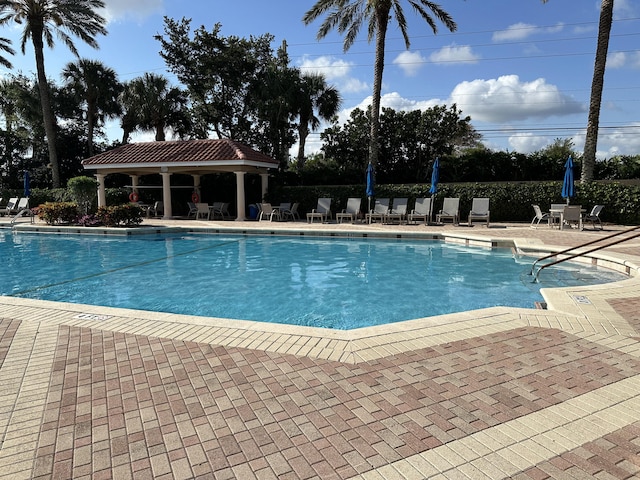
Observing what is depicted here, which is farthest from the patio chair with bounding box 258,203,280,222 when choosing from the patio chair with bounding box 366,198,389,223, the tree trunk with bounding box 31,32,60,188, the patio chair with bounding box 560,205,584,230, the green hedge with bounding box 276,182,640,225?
the tree trunk with bounding box 31,32,60,188

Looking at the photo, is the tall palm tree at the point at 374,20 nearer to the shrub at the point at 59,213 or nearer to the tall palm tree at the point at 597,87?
the tall palm tree at the point at 597,87

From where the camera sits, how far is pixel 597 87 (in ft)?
49.1

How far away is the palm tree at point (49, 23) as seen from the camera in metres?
23.3

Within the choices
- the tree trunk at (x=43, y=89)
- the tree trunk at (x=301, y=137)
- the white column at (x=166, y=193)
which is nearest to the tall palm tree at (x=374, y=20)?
the tree trunk at (x=301, y=137)

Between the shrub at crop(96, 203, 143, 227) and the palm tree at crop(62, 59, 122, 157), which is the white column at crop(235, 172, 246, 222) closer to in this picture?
the shrub at crop(96, 203, 143, 227)

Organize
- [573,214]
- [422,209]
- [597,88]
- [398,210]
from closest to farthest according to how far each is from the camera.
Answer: [573,214]
[597,88]
[422,209]
[398,210]

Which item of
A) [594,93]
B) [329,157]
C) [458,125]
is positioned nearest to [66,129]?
[329,157]

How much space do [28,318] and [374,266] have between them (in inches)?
265

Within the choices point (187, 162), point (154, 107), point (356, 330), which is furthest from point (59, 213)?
point (356, 330)

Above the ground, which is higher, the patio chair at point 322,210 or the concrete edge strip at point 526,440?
the patio chair at point 322,210

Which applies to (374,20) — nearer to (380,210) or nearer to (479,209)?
(380,210)

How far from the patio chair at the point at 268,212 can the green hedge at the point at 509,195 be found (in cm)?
142

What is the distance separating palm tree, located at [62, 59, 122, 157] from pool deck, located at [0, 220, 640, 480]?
1121 inches

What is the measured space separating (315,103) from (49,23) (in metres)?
16.0
